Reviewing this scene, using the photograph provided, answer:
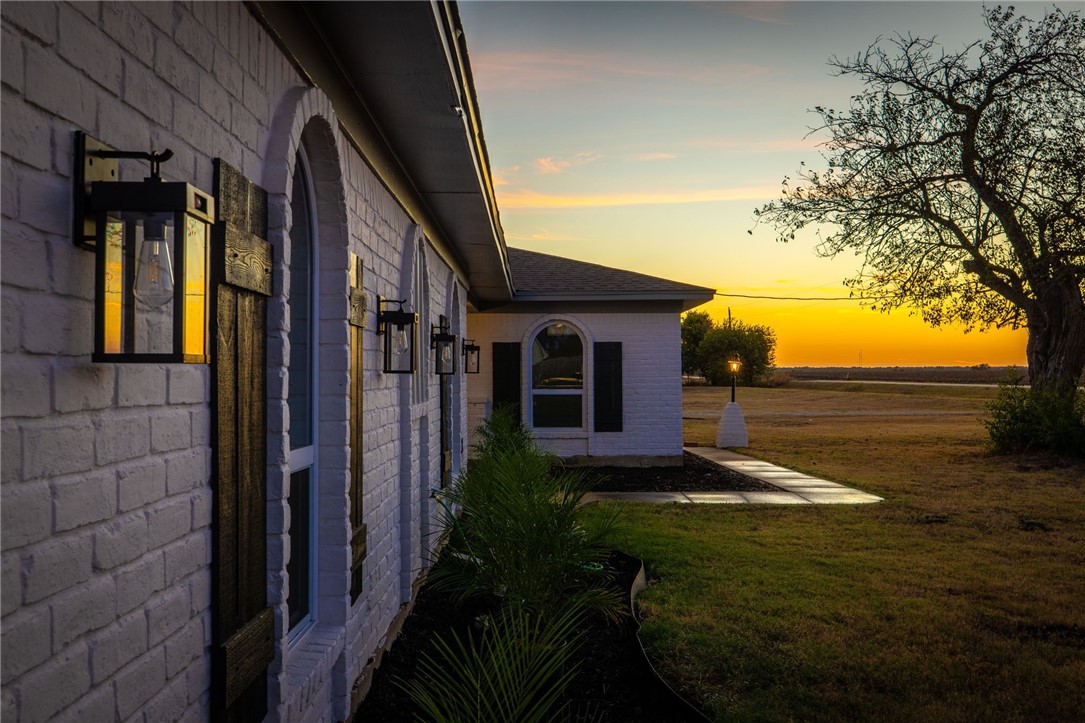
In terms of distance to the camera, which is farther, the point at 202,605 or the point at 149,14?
the point at 202,605

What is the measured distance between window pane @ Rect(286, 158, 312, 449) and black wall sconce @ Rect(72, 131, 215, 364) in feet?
5.99

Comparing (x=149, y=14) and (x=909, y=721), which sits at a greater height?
(x=149, y=14)

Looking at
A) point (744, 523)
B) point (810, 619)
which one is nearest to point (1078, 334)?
point (744, 523)

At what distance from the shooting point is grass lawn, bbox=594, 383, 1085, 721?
13.6 feet

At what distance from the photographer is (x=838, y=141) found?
16031 millimetres

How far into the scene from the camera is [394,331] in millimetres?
4664

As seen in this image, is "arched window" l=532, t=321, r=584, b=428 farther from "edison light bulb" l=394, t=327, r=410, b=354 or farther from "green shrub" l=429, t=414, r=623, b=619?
"edison light bulb" l=394, t=327, r=410, b=354

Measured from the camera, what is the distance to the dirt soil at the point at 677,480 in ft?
38.0

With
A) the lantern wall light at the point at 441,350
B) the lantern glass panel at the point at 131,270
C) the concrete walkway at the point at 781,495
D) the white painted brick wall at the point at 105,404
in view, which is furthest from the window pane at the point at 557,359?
the lantern glass panel at the point at 131,270

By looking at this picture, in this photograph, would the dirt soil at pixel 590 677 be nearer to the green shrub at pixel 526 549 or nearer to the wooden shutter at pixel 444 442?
the green shrub at pixel 526 549

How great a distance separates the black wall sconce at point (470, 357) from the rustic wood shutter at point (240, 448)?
834cm

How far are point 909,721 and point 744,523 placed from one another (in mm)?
5084

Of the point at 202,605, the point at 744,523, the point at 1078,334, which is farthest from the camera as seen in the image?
the point at 1078,334

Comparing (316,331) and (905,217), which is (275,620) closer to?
(316,331)
